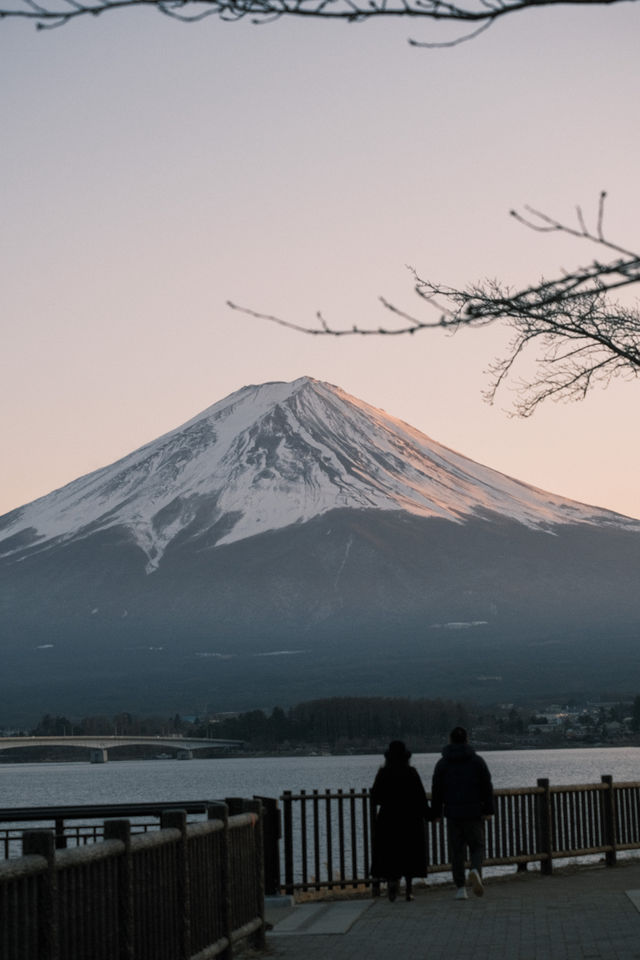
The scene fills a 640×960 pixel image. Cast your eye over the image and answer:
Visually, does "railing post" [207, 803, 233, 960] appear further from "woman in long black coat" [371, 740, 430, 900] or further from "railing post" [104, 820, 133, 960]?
"woman in long black coat" [371, 740, 430, 900]

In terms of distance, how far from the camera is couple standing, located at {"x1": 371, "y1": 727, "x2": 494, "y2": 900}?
15.4m

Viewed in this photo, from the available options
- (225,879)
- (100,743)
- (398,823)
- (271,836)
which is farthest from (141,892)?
(100,743)

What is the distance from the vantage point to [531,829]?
58.2 feet

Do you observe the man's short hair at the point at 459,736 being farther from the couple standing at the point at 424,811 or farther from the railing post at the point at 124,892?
the railing post at the point at 124,892

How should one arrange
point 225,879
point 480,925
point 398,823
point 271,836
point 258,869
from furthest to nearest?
point 398,823 < point 271,836 < point 480,925 < point 258,869 < point 225,879

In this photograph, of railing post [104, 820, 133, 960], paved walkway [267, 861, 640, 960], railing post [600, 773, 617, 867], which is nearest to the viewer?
railing post [104, 820, 133, 960]

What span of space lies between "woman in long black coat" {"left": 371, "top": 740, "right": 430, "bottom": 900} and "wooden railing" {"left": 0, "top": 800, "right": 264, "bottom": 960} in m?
2.64

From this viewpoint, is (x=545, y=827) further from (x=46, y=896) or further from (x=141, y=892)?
(x=46, y=896)

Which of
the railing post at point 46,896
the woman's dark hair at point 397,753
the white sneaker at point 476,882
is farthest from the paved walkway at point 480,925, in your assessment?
the railing post at point 46,896

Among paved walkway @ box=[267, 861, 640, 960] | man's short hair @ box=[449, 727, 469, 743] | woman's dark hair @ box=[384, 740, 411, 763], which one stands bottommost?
paved walkway @ box=[267, 861, 640, 960]

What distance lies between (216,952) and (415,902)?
4.92m

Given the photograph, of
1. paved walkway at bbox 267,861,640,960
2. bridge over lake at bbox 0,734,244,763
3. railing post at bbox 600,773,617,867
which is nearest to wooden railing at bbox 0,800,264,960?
paved walkway at bbox 267,861,640,960

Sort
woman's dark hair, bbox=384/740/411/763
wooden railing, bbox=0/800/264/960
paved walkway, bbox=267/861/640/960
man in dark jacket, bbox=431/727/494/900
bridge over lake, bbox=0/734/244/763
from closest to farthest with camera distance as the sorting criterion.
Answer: wooden railing, bbox=0/800/264/960
paved walkway, bbox=267/861/640/960
man in dark jacket, bbox=431/727/494/900
woman's dark hair, bbox=384/740/411/763
bridge over lake, bbox=0/734/244/763

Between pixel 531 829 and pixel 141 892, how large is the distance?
9.22 metres
